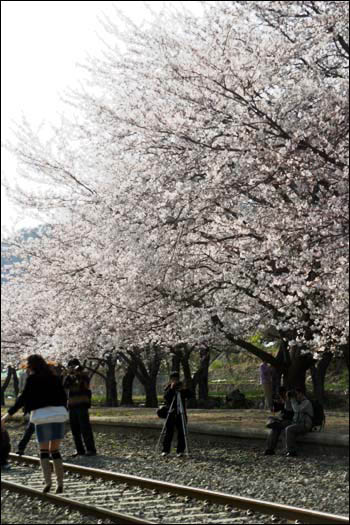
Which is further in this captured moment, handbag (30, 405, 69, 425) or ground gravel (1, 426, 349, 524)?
handbag (30, 405, 69, 425)

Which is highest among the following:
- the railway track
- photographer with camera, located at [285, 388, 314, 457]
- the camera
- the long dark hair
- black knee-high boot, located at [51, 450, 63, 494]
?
the long dark hair

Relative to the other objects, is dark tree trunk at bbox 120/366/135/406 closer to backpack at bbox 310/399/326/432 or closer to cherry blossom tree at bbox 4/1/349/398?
cherry blossom tree at bbox 4/1/349/398

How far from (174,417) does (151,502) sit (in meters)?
6.69

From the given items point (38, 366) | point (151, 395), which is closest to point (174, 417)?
point (38, 366)

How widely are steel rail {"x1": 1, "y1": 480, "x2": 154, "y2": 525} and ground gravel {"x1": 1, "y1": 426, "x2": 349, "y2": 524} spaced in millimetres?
138

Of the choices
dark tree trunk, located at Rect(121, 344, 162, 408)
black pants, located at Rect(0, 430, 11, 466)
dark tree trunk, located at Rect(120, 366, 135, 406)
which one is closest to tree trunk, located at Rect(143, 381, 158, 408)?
dark tree trunk, located at Rect(121, 344, 162, 408)

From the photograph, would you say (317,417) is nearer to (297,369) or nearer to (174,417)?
(174,417)

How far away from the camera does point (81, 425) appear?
1869 centimetres

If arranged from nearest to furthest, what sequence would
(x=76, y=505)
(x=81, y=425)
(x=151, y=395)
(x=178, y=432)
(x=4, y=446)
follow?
(x=76, y=505)
(x=4, y=446)
(x=178, y=432)
(x=81, y=425)
(x=151, y=395)

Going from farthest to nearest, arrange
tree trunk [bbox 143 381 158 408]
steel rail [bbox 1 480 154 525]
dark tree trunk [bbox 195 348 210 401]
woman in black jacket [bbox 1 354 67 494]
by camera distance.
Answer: tree trunk [bbox 143 381 158 408] < dark tree trunk [bbox 195 348 210 401] < woman in black jacket [bbox 1 354 67 494] < steel rail [bbox 1 480 154 525]

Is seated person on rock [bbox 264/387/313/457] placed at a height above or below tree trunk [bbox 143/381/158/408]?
below

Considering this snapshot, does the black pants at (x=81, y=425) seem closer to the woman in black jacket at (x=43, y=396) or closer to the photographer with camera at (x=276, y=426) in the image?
the photographer with camera at (x=276, y=426)

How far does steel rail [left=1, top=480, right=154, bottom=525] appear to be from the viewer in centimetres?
1051

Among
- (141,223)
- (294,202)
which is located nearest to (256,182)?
(294,202)
